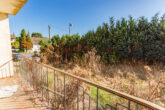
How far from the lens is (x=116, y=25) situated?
5562mm

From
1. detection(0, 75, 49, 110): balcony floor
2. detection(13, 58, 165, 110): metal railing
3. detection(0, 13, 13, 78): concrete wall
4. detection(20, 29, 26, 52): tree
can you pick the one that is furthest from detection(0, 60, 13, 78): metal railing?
detection(20, 29, 26, 52): tree

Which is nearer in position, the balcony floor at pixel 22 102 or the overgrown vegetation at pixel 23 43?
the balcony floor at pixel 22 102

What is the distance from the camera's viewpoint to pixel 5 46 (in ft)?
10.9

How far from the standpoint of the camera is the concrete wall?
126 inches

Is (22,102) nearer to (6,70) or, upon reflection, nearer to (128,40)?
(6,70)

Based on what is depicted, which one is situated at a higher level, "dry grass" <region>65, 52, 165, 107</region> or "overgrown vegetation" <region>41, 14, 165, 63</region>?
"overgrown vegetation" <region>41, 14, 165, 63</region>

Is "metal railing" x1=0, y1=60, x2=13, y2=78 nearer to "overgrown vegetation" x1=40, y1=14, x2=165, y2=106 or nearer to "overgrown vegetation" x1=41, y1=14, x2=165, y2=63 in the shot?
"overgrown vegetation" x1=40, y1=14, x2=165, y2=106

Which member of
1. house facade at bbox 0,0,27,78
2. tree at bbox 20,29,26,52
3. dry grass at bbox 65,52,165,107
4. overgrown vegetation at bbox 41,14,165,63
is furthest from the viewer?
tree at bbox 20,29,26,52

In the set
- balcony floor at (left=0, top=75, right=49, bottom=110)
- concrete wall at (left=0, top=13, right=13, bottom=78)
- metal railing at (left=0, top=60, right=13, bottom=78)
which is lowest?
balcony floor at (left=0, top=75, right=49, bottom=110)

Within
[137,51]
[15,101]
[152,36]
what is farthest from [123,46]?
[15,101]

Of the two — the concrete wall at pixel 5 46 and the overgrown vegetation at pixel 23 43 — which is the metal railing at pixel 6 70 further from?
the overgrown vegetation at pixel 23 43

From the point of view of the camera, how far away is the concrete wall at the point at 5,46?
10.5 ft

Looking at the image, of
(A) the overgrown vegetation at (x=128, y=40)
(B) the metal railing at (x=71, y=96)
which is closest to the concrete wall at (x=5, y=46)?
(B) the metal railing at (x=71, y=96)

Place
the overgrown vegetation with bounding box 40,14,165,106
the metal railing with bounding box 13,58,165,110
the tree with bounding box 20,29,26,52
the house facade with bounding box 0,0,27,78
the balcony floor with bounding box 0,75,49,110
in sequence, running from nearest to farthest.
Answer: the metal railing with bounding box 13,58,165,110, the balcony floor with bounding box 0,75,49,110, the house facade with bounding box 0,0,27,78, the overgrown vegetation with bounding box 40,14,165,106, the tree with bounding box 20,29,26,52
